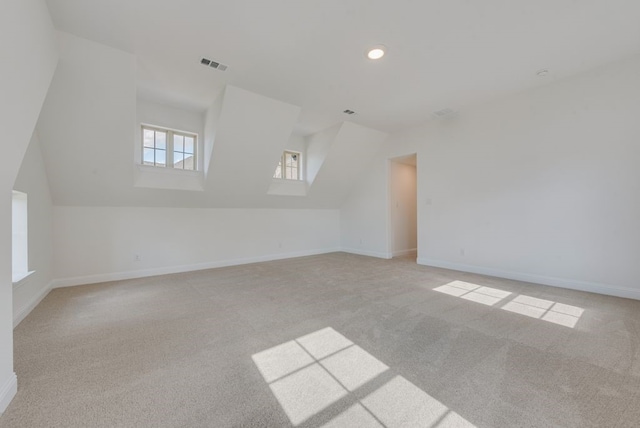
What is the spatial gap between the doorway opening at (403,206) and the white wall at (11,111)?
5.48 meters

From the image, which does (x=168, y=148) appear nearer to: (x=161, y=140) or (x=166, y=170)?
(x=161, y=140)

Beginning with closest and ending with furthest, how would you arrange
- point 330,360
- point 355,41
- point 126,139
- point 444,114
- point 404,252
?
point 330,360 → point 355,41 → point 126,139 → point 444,114 → point 404,252

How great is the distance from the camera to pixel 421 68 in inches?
123

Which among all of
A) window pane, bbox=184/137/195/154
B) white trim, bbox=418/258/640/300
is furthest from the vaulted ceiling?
white trim, bbox=418/258/640/300

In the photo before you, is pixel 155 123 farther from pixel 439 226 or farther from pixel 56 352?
pixel 439 226

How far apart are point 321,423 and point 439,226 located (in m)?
4.40

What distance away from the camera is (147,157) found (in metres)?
4.30

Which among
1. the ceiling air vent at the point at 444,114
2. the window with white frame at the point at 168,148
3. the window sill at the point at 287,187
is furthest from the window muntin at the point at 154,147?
the ceiling air vent at the point at 444,114

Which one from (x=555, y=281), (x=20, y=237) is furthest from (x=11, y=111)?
(x=555, y=281)

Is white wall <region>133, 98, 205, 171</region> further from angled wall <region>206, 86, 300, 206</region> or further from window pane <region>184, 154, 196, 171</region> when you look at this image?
angled wall <region>206, 86, 300, 206</region>

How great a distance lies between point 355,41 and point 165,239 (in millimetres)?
4378

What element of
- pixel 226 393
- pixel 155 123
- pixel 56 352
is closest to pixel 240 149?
pixel 155 123

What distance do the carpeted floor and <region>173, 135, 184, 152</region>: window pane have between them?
2.59 metres

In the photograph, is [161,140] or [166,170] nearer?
[166,170]
